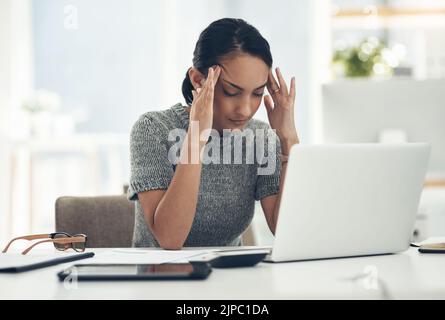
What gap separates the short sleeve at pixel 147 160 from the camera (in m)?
1.44

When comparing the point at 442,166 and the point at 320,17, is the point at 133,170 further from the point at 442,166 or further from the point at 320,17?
the point at 320,17

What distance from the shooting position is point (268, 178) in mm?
1615

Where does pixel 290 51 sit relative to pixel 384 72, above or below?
above

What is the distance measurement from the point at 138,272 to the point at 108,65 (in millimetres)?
3836

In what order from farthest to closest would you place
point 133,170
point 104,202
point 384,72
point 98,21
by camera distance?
1. point 98,21
2. point 384,72
3. point 104,202
4. point 133,170

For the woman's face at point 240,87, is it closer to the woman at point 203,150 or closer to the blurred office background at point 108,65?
the woman at point 203,150

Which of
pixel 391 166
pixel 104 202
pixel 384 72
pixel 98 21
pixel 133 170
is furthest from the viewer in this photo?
pixel 98 21

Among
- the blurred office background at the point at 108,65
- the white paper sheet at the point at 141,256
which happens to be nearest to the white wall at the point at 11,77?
the blurred office background at the point at 108,65

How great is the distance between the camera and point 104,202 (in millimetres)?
1684

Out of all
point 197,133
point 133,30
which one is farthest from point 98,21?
point 197,133

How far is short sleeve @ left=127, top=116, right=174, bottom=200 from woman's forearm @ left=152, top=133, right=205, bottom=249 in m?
0.06

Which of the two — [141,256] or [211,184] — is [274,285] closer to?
[141,256]

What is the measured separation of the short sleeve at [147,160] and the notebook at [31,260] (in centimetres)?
27

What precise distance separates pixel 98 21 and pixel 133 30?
0.83 feet
